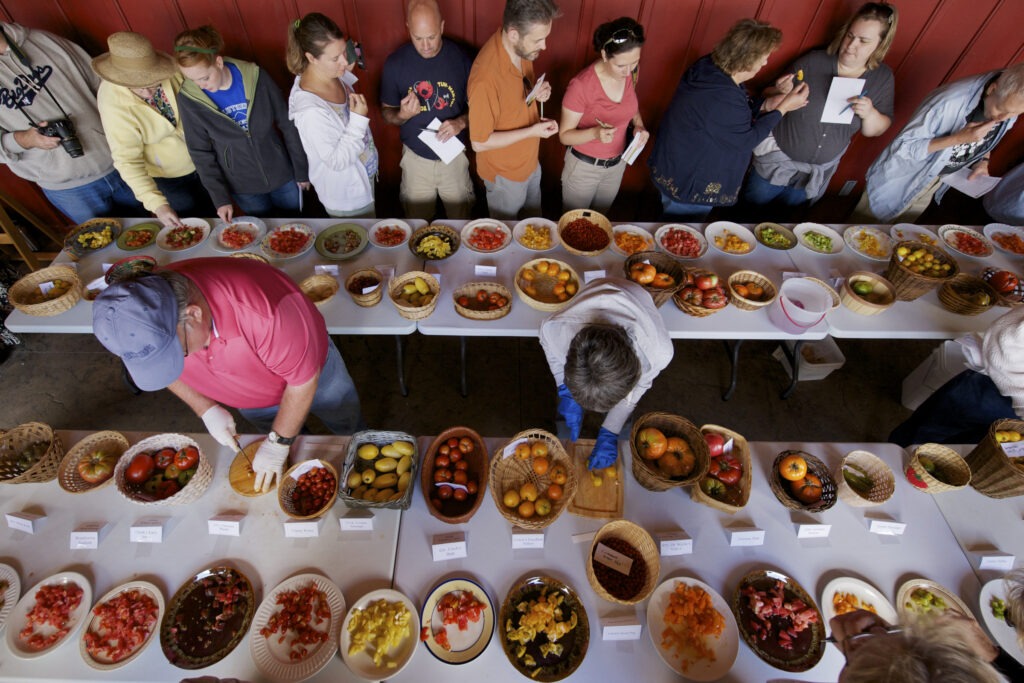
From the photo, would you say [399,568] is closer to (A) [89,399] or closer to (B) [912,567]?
(B) [912,567]

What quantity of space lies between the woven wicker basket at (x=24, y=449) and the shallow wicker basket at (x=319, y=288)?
4.94 feet

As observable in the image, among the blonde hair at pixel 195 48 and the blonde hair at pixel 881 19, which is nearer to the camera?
the blonde hair at pixel 195 48

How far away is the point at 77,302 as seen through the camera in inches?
122

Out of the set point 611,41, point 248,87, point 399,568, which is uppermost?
point 611,41

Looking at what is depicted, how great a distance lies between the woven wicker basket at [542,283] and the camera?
316 cm

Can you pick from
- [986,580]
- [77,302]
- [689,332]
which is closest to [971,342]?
[986,580]

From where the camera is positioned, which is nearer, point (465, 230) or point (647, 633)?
point (647, 633)

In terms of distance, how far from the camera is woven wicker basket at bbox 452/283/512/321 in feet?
10.1

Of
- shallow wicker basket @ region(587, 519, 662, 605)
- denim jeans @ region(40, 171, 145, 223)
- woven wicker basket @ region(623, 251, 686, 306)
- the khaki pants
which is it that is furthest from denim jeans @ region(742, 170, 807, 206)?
denim jeans @ region(40, 171, 145, 223)

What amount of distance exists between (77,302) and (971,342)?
5629mm

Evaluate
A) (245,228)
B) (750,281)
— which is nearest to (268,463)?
(245,228)

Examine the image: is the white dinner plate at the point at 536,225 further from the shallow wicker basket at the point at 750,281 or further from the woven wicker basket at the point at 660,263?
the shallow wicker basket at the point at 750,281

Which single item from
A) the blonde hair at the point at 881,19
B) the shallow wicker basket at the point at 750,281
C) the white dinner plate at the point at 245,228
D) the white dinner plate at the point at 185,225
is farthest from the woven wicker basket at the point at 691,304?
the white dinner plate at the point at 185,225

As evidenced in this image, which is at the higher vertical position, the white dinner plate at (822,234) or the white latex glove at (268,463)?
the white dinner plate at (822,234)
